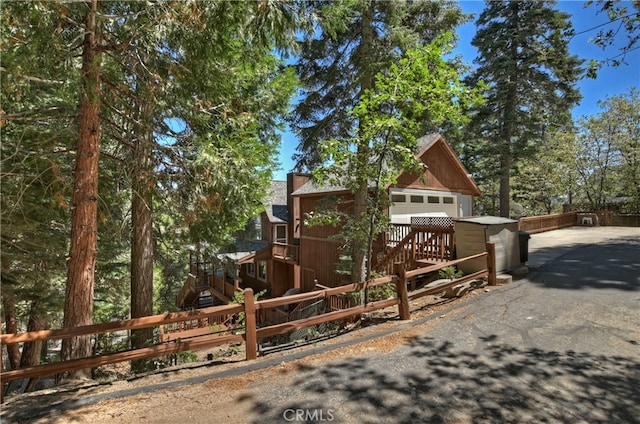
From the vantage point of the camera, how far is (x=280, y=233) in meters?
19.5

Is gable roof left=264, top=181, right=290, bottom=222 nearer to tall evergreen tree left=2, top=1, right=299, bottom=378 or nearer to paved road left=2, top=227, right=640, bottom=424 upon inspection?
tall evergreen tree left=2, top=1, right=299, bottom=378

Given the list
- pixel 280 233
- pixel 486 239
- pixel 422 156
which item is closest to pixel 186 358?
pixel 486 239

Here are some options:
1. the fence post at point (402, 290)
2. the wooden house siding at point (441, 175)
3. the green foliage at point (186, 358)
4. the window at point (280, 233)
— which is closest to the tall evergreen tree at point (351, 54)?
the fence post at point (402, 290)

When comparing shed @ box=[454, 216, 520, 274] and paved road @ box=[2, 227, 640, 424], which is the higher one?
shed @ box=[454, 216, 520, 274]

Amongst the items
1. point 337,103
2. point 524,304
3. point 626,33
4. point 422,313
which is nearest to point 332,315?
point 422,313

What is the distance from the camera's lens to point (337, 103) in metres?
9.66

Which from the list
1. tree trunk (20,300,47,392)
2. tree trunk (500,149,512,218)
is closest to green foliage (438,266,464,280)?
tree trunk (20,300,47,392)

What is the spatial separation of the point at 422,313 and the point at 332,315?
2143 millimetres

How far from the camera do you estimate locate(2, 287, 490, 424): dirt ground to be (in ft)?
10.6

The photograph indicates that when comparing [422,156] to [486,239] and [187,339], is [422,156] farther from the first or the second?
[187,339]

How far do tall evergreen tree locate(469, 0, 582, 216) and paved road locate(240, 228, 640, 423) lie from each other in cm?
1435

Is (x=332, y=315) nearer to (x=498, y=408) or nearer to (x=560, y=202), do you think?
(x=498, y=408)

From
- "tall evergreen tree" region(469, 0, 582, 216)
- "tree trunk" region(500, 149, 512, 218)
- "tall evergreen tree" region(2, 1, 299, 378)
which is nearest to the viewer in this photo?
"tall evergreen tree" region(2, 1, 299, 378)

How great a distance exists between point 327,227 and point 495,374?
35.0 ft
